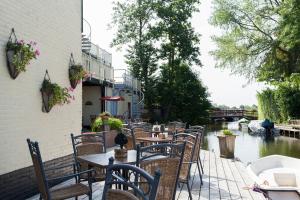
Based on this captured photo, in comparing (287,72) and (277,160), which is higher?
(287,72)

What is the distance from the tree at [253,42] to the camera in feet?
104

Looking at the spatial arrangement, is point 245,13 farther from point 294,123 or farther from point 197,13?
point 294,123

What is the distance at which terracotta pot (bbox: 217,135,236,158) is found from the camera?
10117mm

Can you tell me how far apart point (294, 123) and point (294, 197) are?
93.2 ft

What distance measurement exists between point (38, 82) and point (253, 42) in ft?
Result: 94.0

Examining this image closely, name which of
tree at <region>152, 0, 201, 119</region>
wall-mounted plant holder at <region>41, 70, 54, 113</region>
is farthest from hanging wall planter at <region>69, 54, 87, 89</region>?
tree at <region>152, 0, 201, 119</region>

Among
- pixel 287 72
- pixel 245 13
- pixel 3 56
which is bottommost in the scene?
pixel 3 56

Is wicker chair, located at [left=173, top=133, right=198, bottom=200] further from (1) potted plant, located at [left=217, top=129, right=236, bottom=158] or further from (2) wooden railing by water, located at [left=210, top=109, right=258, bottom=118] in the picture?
(2) wooden railing by water, located at [left=210, top=109, right=258, bottom=118]

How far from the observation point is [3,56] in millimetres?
4922

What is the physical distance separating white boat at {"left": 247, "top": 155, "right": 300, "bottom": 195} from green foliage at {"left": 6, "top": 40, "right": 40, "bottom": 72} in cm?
383

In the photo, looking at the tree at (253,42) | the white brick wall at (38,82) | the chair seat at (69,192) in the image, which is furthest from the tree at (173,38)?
the chair seat at (69,192)

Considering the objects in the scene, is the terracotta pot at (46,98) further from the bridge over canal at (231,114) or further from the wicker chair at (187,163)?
the bridge over canal at (231,114)

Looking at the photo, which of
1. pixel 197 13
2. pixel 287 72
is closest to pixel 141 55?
pixel 197 13

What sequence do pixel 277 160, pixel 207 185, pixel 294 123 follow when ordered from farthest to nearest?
1. pixel 294 123
2. pixel 277 160
3. pixel 207 185
